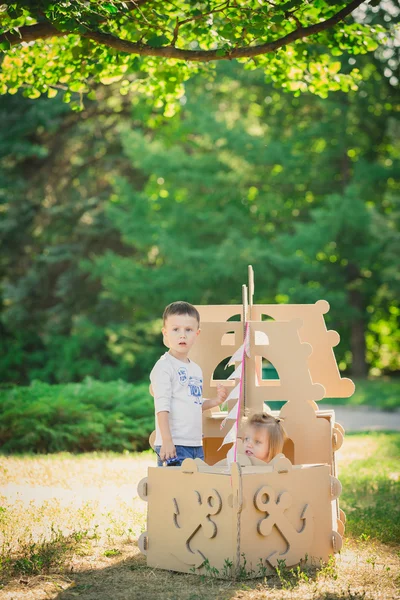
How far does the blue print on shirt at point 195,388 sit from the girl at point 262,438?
1.10ft

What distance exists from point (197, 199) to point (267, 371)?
1107 cm

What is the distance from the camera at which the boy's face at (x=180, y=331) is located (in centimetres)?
432

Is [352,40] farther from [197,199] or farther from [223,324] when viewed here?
[197,199]

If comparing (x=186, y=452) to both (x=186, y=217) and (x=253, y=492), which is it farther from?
(x=186, y=217)

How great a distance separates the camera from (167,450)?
13.3 feet

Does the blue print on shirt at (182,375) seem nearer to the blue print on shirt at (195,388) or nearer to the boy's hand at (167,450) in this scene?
the blue print on shirt at (195,388)

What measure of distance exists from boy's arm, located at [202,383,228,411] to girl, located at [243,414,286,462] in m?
0.29

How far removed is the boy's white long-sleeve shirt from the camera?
421 cm

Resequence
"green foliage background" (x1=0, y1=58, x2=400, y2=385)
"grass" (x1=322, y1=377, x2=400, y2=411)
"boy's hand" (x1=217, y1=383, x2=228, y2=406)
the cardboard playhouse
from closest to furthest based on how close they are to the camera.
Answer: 1. the cardboard playhouse
2. "boy's hand" (x1=217, y1=383, x2=228, y2=406)
3. "grass" (x1=322, y1=377, x2=400, y2=411)
4. "green foliage background" (x1=0, y1=58, x2=400, y2=385)

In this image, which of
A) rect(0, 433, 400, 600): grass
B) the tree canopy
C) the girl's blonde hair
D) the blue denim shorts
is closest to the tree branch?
the tree canopy

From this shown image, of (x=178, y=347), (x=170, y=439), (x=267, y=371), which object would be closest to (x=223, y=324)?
(x=178, y=347)

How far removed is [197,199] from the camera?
20.2 meters

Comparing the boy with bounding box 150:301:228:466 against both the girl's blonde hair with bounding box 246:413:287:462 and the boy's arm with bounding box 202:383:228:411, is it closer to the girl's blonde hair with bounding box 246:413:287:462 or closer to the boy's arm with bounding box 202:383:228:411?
the boy's arm with bounding box 202:383:228:411

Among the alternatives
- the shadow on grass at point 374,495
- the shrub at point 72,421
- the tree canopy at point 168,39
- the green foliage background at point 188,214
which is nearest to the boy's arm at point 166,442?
the shadow on grass at point 374,495
